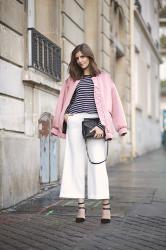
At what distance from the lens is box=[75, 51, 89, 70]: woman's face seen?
16.9ft

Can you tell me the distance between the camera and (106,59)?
41.4 ft

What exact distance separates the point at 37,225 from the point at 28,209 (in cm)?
103

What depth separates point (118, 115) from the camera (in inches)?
205

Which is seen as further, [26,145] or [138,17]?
[138,17]

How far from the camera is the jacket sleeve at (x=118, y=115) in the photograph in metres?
5.18

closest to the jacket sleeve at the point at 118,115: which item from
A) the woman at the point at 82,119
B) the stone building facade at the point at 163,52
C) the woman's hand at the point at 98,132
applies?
the woman at the point at 82,119

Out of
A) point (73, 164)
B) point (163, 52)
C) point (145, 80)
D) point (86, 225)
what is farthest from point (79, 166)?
point (163, 52)

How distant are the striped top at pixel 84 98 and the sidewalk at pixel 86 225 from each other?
102cm

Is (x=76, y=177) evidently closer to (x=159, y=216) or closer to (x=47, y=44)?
(x=159, y=216)

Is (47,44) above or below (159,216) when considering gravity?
above

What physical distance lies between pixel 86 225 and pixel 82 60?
156cm

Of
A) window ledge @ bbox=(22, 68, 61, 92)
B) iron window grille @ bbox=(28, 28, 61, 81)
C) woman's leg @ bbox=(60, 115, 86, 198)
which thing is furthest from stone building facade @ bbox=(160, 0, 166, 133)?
woman's leg @ bbox=(60, 115, 86, 198)

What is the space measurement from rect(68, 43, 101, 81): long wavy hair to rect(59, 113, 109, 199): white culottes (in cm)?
40

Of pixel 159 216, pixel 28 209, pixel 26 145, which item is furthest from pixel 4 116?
pixel 159 216
